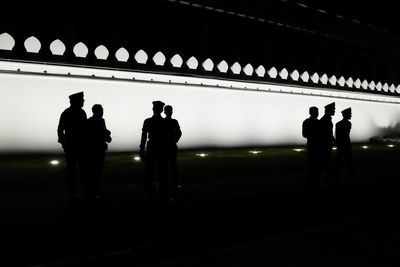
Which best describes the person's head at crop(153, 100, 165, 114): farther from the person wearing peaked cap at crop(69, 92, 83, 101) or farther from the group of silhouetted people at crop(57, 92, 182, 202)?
the person wearing peaked cap at crop(69, 92, 83, 101)

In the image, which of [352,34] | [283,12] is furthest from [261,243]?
[352,34]

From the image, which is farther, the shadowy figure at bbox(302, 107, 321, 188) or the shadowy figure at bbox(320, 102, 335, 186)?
the shadowy figure at bbox(320, 102, 335, 186)

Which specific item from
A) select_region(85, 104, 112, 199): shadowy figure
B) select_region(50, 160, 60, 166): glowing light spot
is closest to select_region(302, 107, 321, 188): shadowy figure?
select_region(85, 104, 112, 199): shadowy figure

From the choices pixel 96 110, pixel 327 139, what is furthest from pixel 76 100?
pixel 327 139

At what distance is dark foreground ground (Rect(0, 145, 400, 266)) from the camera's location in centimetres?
388

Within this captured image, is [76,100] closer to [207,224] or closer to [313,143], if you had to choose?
[207,224]

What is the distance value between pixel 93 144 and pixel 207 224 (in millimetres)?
2446

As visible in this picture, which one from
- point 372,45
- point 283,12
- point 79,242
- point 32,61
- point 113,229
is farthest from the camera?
point 372,45

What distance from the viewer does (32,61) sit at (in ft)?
35.2

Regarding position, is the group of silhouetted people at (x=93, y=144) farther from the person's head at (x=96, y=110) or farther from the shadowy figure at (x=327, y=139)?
the shadowy figure at (x=327, y=139)

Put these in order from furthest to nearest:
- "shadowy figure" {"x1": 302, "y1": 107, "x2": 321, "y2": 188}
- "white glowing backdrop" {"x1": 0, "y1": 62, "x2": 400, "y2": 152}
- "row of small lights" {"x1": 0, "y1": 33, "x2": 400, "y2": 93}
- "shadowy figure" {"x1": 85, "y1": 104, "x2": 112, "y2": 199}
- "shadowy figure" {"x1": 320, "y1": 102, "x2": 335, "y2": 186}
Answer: "row of small lights" {"x1": 0, "y1": 33, "x2": 400, "y2": 93} < "white glowing backdrop" {"x1": 0, "y1": 62, "x2": 400, "y2": 152} < "shadowy figure" {"x1": 320, "y1": 102, "x2": 335, "y2": 186} < "shadowy figure" {"x1": 302, "y1": 107, "x2": 321, "y2": 188} < "shadowy figure" {"x1": 85, "y1": 104, "x2": 112, "y2": 199}

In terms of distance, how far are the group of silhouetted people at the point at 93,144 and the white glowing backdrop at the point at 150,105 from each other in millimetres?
6002

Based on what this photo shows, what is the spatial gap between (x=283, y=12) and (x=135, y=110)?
7831 mm

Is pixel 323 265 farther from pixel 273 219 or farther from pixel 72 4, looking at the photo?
pixel 72 4
